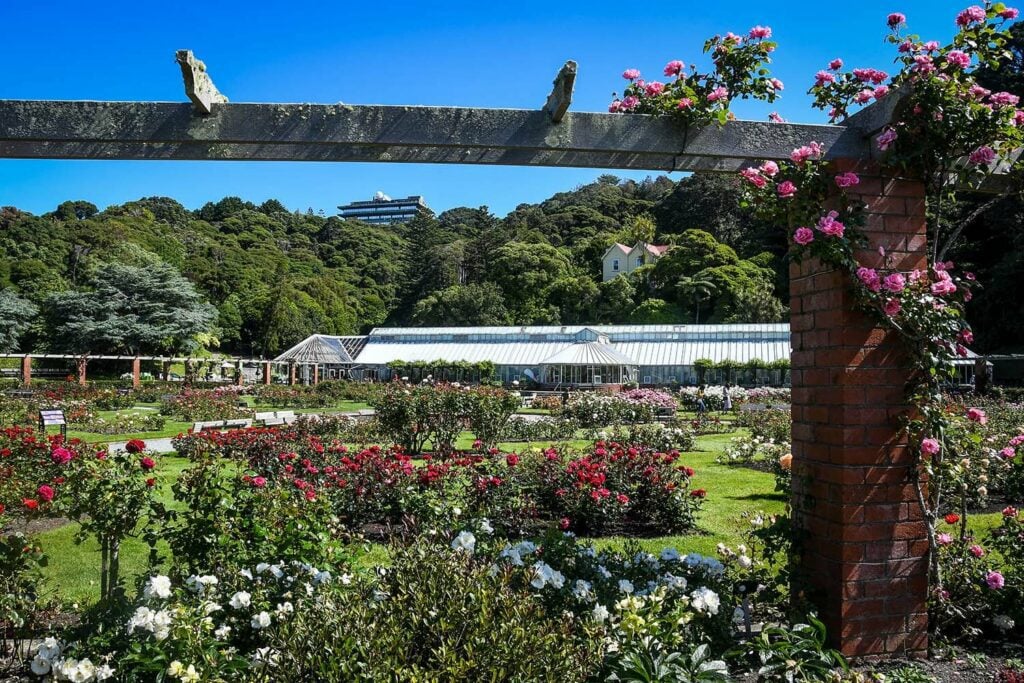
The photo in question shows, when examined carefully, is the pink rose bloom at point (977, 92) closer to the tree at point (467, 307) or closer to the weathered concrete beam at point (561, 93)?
the weathered concrete beam at point (561, 93)

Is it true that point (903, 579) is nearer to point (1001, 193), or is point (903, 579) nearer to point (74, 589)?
point (1001, 193)

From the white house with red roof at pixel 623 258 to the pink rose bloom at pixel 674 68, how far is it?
5362 cm

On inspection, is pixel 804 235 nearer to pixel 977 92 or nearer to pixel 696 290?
pixel 977 92

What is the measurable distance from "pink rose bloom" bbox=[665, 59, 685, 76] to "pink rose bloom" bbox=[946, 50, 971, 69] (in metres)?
1.11

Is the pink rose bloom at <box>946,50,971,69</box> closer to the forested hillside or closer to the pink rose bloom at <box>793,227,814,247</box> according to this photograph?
the pink rose bloom at <box>793,227,814,247</box>

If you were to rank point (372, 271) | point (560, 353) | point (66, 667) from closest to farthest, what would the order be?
point (66, 667) < point (560, 353) < point (372, 271)

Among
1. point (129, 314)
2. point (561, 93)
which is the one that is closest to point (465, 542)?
point (561, 93)

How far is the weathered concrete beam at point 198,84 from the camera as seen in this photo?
2.79 metres

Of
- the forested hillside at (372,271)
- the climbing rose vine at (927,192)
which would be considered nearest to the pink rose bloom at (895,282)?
the climbing rose vine at (927,192)

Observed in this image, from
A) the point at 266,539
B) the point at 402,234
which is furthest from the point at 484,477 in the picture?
the point at 402,234

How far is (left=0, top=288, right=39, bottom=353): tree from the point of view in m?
35.3

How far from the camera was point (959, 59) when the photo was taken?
2965mm

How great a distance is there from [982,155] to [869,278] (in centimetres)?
84

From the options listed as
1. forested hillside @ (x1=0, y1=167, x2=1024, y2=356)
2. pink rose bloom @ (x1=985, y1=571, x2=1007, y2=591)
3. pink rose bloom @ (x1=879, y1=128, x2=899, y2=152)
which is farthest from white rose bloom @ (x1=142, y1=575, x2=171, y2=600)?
forested hillside @ (x1=0, y1=167, x2=1024, y2=356)
